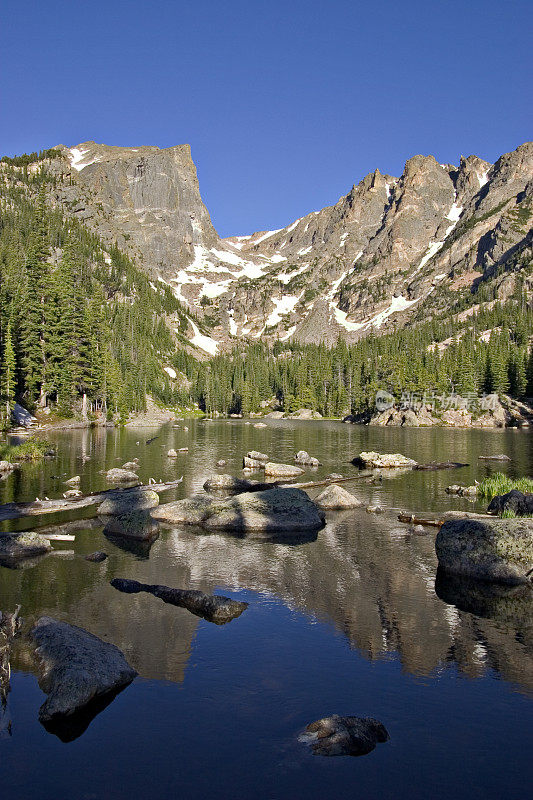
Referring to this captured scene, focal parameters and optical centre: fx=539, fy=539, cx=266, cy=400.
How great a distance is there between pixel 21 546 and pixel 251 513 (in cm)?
1117

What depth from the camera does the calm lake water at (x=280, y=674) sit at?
964cm

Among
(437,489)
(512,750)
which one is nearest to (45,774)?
(512,750)

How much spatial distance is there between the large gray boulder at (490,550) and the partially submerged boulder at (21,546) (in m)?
16.4

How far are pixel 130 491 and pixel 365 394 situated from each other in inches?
4907

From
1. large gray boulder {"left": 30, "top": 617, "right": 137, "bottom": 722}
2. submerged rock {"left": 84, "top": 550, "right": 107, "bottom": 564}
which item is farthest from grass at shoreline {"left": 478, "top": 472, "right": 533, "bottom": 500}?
Answer: large gray boulder {"left": 30, "top": 617, "right": 137, "bottom": 722}

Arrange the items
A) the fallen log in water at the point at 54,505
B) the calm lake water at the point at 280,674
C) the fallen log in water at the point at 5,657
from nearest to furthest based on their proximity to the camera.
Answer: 1. the calm lake water at the point at 280,674
2. the fallen log in water at the point at 5,657
3. the fallen log in water at the point at 54,505

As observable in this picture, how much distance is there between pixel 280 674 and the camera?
43.5 ft

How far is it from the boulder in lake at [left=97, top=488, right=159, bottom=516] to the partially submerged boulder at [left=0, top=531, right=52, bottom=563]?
6061 mm

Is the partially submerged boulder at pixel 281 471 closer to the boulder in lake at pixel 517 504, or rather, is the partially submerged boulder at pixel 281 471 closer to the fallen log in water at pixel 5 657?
the boulder in lake at pixel 517 504

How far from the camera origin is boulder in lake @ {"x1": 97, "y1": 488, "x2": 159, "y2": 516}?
2908 centimetres

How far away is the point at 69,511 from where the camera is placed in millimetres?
29625

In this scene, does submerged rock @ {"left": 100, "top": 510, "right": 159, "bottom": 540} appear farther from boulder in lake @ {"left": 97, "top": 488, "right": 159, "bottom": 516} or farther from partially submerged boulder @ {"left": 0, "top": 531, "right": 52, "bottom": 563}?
partially submerged boulder @ {"left": 0, "top": 531, "right": 52, "bottom": 563}

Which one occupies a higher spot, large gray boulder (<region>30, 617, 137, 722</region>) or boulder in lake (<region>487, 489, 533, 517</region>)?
boulder in lake (<region>487, 489, 533, 517</region>)

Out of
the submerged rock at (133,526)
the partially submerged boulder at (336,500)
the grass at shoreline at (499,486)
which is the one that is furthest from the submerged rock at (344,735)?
the grass at shoreline at (499,486)
